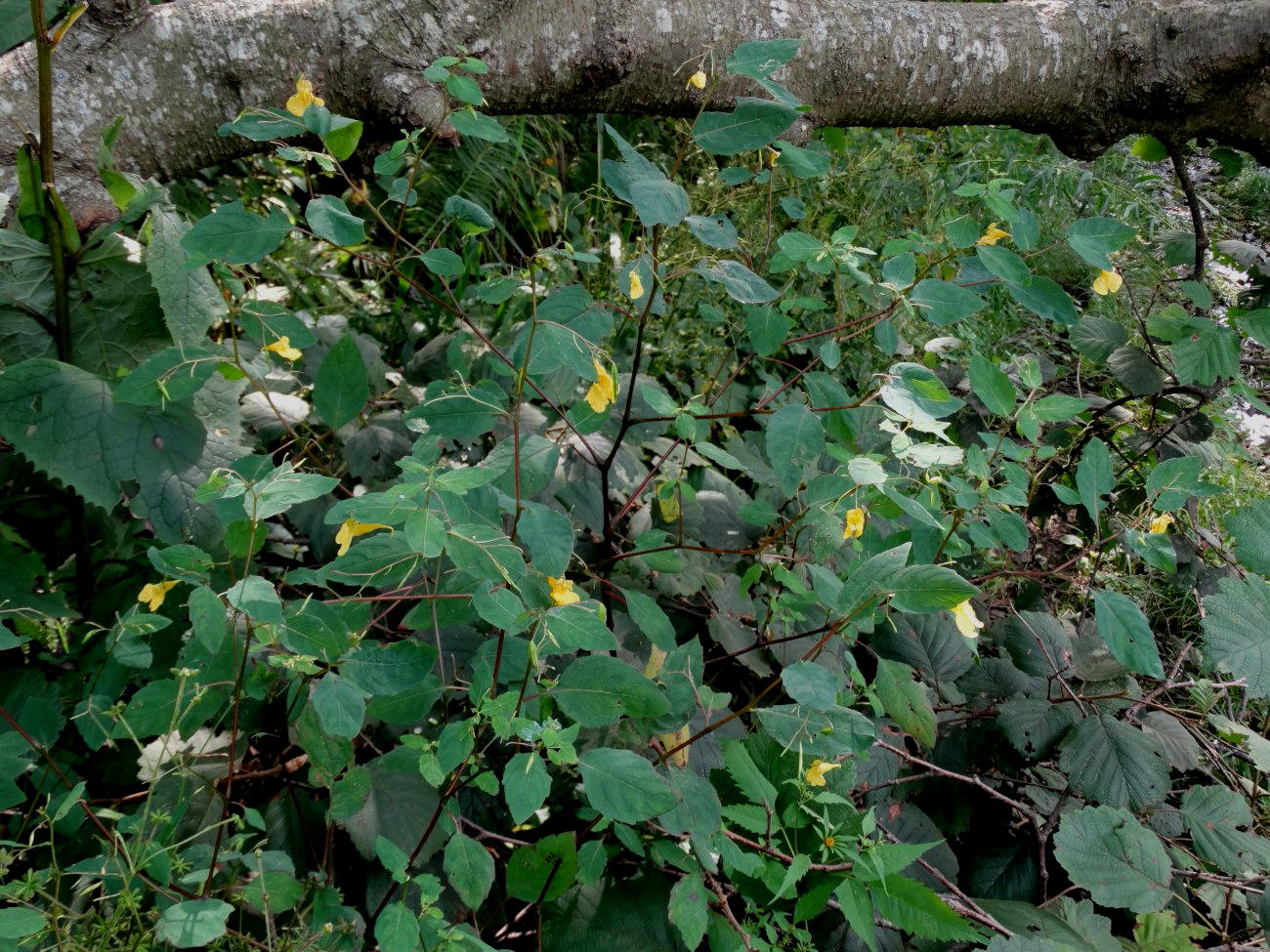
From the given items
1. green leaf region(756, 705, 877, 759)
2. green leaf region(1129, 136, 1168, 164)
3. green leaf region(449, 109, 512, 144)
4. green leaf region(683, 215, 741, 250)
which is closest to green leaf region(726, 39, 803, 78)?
green leaf region(683, 215, 741, 250)

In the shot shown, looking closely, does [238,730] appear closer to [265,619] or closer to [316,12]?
[265,619]

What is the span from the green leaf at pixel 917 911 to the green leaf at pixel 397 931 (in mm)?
524

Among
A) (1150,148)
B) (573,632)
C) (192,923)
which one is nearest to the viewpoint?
(192,923)

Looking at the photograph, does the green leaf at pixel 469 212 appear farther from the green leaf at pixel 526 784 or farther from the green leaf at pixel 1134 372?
the green leaf at pixel 1134 372

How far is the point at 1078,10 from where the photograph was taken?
1904mm

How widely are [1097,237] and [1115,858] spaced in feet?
2.98

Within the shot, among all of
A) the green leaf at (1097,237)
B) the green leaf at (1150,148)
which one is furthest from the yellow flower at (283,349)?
the green leaf at (1150,148)

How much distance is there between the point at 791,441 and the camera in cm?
111

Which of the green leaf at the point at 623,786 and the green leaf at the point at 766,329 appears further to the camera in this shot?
the green leaf at the point at 766,329

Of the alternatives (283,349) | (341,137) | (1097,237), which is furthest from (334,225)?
(1097,237)

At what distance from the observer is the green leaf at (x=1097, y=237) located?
119cm

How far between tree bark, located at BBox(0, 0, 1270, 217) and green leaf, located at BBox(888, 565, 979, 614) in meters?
0.76

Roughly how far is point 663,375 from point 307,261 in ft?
3.65

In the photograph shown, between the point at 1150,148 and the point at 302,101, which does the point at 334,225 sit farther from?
the point at 1150,148
